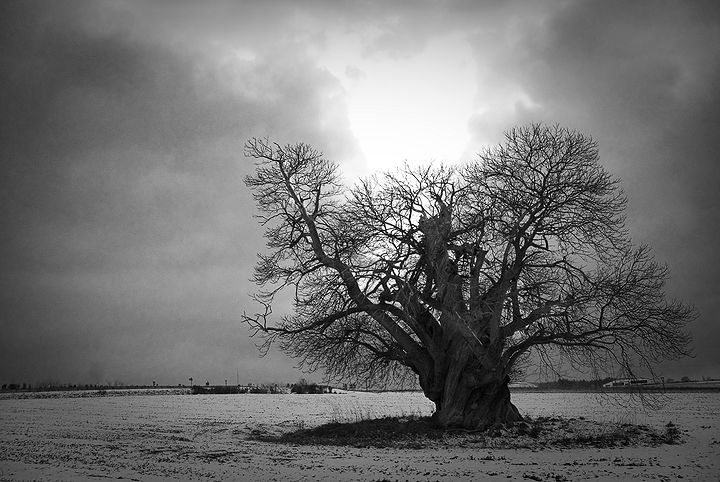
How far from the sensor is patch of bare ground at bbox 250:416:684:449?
660 inches

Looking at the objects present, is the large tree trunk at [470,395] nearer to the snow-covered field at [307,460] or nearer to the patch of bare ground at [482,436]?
the patch of bare ground at [482,436]

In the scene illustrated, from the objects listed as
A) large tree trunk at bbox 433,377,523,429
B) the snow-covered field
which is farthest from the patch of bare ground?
the snow-covered field

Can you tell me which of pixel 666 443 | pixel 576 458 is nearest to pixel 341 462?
pixel 576 458

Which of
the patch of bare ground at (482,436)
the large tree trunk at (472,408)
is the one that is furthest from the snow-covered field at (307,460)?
the large tree trunk at (472,408)

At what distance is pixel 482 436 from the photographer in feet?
60.6

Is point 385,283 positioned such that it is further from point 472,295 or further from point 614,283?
point 614,283

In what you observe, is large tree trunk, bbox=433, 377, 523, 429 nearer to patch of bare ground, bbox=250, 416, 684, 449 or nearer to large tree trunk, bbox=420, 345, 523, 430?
large tree trunk, bbox=420, 345, 523, 430

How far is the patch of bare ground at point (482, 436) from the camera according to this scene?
16766 mm

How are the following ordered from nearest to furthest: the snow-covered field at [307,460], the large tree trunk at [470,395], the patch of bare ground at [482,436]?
1. the snow-covered field at [307,460]
2. the patch of bare ground at [482,436]
3. the large tree trunk at [470,395]

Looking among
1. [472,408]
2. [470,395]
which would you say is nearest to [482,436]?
[472,408]

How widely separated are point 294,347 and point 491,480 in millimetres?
11909

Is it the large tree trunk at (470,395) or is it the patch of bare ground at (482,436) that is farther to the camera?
the large tree trunk at (470,395)

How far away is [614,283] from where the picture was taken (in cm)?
1900

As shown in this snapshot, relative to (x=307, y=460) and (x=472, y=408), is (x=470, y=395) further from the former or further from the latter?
(x=307, y=460)
